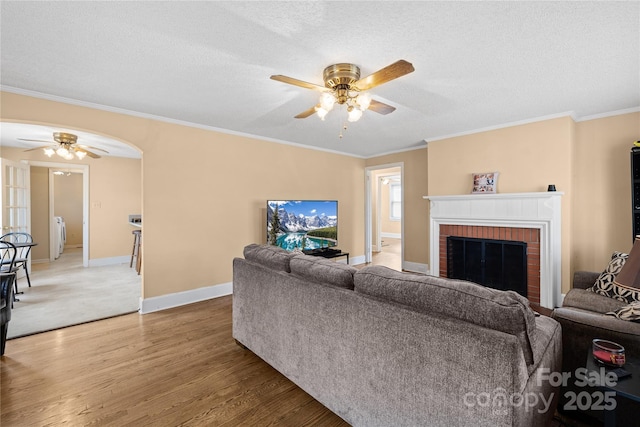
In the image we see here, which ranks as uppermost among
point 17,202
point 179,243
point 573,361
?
point 17,202

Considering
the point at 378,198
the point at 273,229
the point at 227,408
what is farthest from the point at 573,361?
the point at 378,198

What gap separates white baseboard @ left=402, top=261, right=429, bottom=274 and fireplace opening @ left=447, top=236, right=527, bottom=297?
0.74 meters

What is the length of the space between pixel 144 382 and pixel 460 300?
2.25 m

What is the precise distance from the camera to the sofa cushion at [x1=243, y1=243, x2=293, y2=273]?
6.70 ft

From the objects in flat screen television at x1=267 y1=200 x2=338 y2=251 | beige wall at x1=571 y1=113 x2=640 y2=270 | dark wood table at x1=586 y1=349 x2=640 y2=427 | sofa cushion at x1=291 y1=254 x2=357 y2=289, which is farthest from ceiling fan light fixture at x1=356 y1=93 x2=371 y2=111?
beige wall at x1=571 y1=113 x2=640 y2=270

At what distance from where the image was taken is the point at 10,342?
255 cm

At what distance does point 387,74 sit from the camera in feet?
6.27

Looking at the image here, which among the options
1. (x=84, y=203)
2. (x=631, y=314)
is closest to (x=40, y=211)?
(x=84, y=203)

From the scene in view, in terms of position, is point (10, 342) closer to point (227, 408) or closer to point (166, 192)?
point (166, 192)

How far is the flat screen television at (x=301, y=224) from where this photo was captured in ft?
14.0

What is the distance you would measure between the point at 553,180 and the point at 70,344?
18.3 ft

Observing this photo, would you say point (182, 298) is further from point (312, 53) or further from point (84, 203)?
point (84, 203)

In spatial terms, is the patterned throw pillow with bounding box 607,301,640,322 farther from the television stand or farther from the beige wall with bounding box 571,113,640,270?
the television stand

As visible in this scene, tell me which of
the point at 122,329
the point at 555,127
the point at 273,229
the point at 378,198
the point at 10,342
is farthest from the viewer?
the point at 378,198
